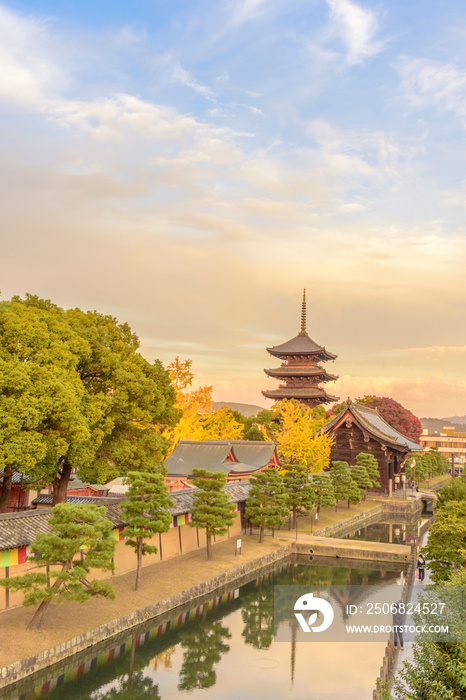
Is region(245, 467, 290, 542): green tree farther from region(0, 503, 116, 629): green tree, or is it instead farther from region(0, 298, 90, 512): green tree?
region(0, 503, 116, 629): green tree

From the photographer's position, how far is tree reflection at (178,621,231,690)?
850 inches

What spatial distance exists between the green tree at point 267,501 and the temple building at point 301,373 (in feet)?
210

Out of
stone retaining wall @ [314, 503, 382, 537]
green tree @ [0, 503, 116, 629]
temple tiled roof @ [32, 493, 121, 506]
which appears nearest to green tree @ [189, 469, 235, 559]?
temple tiled roof @ [32, 493, 121, 506]

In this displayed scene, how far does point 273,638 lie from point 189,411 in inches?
1220

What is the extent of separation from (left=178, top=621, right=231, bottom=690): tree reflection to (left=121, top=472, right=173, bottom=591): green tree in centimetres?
356

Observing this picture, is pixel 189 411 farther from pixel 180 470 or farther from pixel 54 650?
pixel 54 650

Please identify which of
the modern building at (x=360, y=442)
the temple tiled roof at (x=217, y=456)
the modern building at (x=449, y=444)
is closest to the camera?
the temple tiled roof at (x=217, y=456)

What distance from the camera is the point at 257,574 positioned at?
114 ft

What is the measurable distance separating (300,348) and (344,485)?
5421 cm

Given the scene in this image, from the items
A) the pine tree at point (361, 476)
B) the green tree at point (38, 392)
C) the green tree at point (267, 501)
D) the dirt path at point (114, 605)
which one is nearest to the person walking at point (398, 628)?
the dirt path at point (114, 605)

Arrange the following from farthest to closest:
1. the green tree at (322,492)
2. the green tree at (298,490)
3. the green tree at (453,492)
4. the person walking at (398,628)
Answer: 1. the green tree at (322,492)
2. the green tree at (298,490)
3. the green tree at (453,492)
4. the person walking at (398,628)

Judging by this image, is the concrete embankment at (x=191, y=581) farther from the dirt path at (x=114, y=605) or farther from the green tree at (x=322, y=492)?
the green tree at (x=322, y=492)

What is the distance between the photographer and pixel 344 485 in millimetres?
55281

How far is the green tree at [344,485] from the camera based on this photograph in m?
54.6
